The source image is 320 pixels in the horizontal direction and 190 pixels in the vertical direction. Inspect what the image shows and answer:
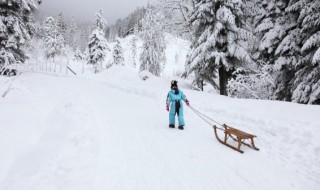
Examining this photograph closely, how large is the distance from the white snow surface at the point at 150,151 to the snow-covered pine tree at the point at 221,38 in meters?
4.69

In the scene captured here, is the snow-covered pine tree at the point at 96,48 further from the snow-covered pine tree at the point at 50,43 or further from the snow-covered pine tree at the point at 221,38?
the snow-covered pine tree at the point at 221,38

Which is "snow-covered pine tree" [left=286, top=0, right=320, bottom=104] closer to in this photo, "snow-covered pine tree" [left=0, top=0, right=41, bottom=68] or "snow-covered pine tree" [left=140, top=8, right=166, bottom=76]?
"snow-covered pine tree" [left=0, top=0, right=41, bottom=68]

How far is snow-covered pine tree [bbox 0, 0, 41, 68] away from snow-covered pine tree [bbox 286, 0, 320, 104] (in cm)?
1936

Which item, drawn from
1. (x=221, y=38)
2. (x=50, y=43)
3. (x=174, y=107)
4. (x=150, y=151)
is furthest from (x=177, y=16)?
(x=50, y=43)

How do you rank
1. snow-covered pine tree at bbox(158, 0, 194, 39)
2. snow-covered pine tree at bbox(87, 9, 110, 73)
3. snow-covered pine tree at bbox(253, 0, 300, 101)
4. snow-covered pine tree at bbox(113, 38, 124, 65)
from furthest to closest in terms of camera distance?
1. snow-covered pine tree at bbox(113, 38, 124, 65)
2. snow-covered pine tree at bbox(87, 9, 110, 73)
3. snow-covered pine tree at bbox(158, 0, 194, 39)
4. snow-covered pine tree at bbox(253, 0, 300, 101)

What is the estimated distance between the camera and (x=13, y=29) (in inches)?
782

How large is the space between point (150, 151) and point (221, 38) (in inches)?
402

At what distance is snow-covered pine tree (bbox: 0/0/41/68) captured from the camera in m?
19.0

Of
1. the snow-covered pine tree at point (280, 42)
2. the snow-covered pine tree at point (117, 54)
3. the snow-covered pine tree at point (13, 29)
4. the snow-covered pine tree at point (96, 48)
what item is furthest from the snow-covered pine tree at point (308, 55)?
the snow-covered pine tree at point (117, 54)

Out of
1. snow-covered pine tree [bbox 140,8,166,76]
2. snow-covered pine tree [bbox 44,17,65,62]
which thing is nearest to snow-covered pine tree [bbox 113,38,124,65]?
snow-covered pine tree [bbox 44,17,65,62]

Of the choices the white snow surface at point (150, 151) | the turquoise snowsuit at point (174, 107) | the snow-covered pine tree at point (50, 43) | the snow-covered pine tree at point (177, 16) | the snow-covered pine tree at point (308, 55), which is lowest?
the white snow surface at point (150, 151)

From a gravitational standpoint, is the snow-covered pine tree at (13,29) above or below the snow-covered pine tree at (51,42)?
below

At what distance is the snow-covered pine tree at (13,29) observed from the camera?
1903 centimetres

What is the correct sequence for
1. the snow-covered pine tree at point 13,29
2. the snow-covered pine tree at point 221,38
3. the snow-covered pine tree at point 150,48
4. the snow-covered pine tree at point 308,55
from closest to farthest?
the snow-covered pine tree at point 308,55 → the snow-covered pine tree at point 221,38 → the snow-covered pine tree at point 13,29 → the snow-covered pine tree at point 150,48
